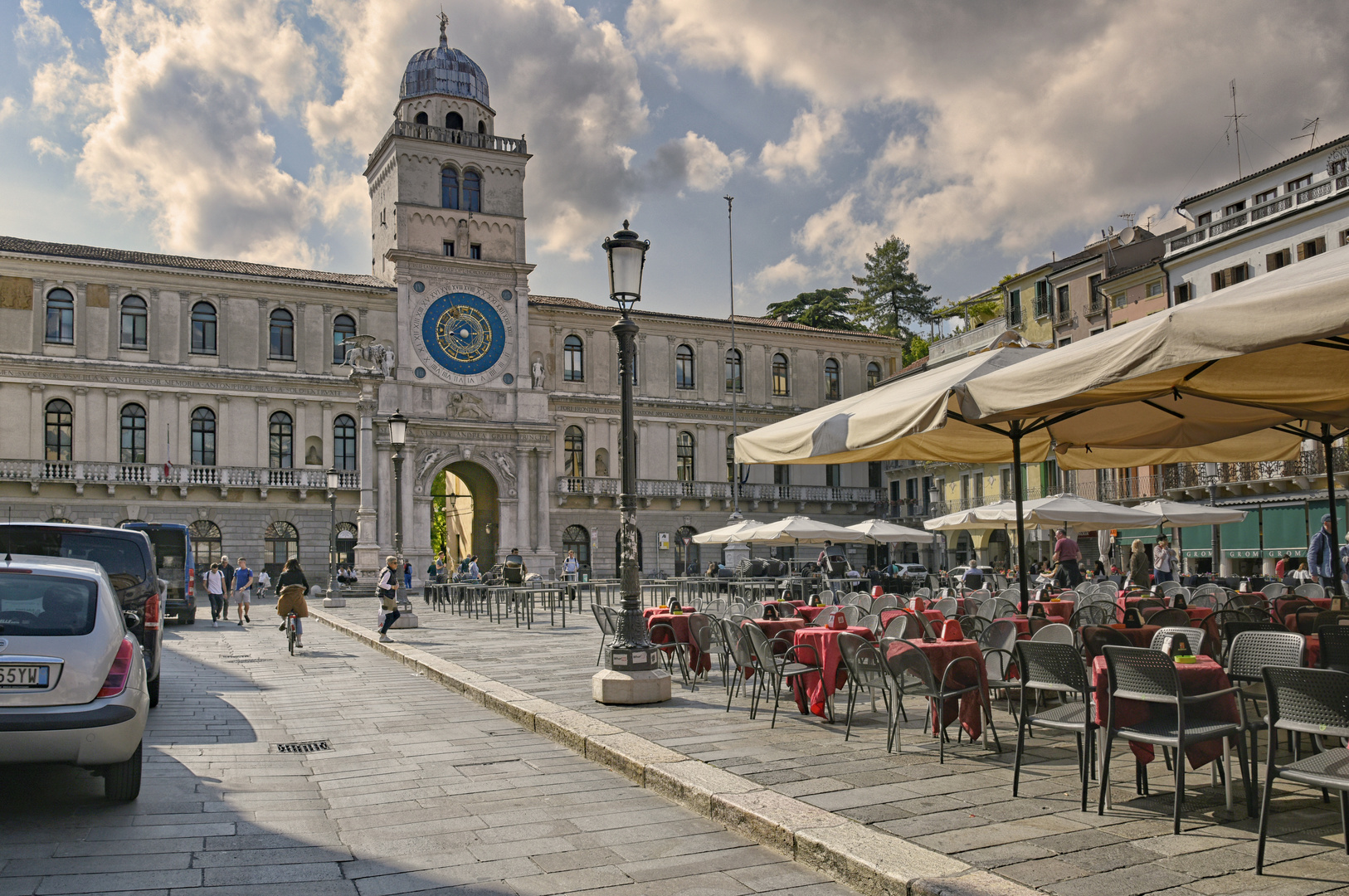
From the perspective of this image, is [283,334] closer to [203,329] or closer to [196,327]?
[203,329]

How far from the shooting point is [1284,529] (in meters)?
31.0

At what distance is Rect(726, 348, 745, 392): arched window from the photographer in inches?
2116

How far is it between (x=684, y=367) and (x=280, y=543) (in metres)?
21.1

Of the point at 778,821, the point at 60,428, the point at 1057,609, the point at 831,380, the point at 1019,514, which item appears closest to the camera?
the point at 778,821

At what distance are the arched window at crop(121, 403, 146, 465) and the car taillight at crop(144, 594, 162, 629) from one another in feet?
115

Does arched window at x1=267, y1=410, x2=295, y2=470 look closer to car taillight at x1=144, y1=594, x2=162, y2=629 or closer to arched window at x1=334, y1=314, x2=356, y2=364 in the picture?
arched window at x1=334, y1=314, x2=356, y2=364

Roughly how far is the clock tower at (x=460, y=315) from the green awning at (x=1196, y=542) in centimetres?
2555

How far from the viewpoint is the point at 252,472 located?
140 feet

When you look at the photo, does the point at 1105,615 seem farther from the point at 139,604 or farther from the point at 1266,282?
the point at 139,604

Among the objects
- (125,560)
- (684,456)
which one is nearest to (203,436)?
(684,456)

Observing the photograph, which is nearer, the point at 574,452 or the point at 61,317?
the point at 61,317

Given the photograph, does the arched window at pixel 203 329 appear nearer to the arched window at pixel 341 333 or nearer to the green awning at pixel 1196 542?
the arched window at pixel 341 333

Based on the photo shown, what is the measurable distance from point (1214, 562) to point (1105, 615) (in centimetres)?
2408

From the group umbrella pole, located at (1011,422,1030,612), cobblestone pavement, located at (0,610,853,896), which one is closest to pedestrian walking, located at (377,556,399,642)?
cobblestone pavement, located at (0,610,853,896)
